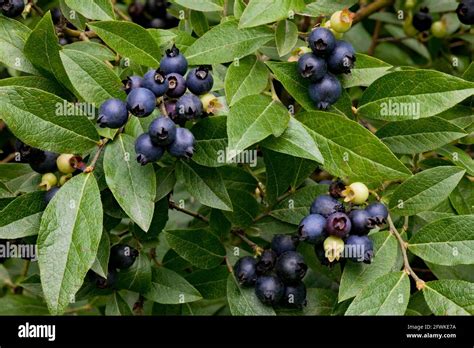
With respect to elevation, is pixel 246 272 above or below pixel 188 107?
below

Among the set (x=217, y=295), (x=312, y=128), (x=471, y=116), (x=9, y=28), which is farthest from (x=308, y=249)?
(x=9, y=28)

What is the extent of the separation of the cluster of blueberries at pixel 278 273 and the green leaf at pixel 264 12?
58 cm

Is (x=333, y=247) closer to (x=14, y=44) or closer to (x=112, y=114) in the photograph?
(x=112, y=114)

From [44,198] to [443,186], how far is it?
3.22 feet

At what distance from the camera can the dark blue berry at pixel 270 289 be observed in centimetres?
179

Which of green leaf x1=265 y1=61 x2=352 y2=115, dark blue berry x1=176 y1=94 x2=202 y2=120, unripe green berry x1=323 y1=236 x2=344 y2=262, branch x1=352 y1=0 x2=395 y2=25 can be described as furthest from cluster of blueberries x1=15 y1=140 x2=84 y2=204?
branch x1=352 y1=0 x2=395 y2=25

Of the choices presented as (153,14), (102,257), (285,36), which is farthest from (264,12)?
(153,14)

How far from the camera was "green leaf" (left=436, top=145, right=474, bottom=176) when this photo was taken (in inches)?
72.6

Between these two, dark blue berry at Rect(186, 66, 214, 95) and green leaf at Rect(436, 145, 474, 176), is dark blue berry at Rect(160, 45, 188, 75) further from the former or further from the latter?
green leaf at Rect(436, 145, 474, 176)

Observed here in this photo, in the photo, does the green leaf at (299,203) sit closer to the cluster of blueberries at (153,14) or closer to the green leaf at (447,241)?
the green leaf at (447,241)

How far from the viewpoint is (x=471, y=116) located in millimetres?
1962

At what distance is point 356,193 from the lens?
1704 millimetres

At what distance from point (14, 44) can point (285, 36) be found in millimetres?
685
